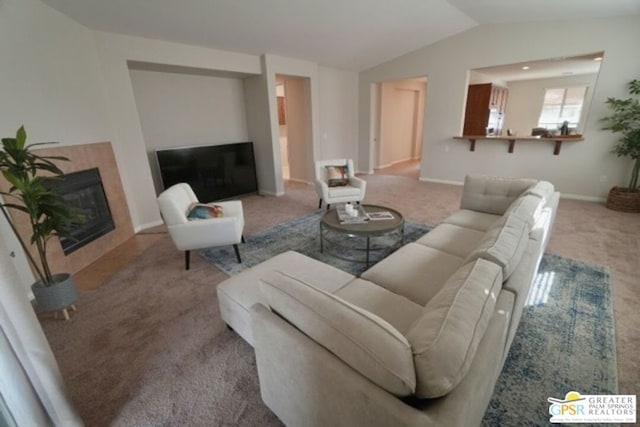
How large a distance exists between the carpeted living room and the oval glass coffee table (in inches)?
1.3

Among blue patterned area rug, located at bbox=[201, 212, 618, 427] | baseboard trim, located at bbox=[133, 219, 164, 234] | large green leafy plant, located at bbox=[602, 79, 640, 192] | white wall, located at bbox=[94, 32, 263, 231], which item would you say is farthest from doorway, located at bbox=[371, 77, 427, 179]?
baseboard trim, located at bbox=[133, 219, 164, 234]

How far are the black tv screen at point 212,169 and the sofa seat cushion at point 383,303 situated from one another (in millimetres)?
3821

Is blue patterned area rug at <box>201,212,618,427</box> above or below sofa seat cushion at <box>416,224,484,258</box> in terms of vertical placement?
below

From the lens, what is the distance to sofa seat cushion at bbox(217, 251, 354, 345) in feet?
5.57

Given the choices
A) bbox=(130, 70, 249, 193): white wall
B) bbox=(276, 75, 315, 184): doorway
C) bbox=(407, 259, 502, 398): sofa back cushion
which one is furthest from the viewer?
bbox=(276, 75, 315, 184): doorway

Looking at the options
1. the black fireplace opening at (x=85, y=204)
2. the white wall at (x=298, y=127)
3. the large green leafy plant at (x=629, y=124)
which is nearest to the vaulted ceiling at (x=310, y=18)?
the white wall at (x=298, y=127)

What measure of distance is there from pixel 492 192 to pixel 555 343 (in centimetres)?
163

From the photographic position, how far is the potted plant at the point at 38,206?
6.14 ft

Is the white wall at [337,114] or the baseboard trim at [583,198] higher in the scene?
the white wall at [337,114]

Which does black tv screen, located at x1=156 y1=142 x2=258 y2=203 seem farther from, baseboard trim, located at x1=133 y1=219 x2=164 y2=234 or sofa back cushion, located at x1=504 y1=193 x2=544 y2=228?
sofa back cushion, located at x1=504 y1=193 x2=544 y2=228

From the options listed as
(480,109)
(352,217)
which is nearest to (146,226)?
(352,217)

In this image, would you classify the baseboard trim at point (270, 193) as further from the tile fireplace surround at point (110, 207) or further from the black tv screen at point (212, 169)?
the tile fireplace surround at point (110, 207)

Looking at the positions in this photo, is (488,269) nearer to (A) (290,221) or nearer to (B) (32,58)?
(A) (290,221)

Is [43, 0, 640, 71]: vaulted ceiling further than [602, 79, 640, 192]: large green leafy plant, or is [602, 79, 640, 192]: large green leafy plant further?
[602, 79, 640, 192]: large green leafy plant
